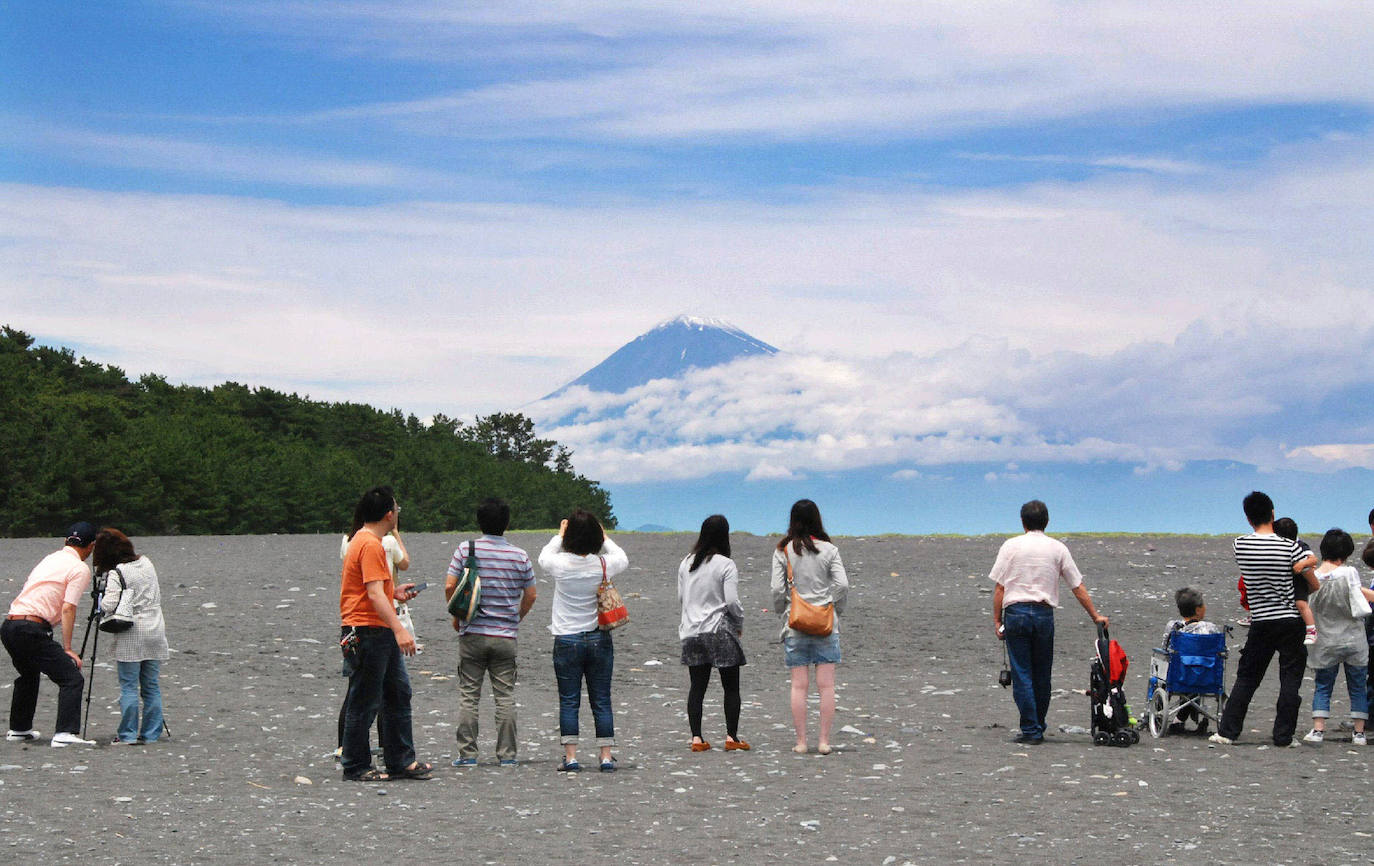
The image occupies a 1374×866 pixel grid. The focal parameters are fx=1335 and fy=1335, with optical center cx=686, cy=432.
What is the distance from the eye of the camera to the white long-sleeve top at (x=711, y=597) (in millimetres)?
11969

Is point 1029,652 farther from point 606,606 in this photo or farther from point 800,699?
point 606,606

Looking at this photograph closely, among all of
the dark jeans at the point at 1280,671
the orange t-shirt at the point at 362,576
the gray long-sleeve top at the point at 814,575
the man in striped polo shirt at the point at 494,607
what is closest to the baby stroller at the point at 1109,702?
the dark jeans at the point at 1280,671

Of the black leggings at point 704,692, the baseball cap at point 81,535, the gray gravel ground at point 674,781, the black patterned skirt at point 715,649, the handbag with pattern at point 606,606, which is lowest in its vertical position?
the gray gravel ground at point 674,781

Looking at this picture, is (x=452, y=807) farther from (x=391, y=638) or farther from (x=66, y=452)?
(x=66, y=452)

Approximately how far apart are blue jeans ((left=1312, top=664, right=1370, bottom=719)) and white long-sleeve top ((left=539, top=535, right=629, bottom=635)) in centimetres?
681

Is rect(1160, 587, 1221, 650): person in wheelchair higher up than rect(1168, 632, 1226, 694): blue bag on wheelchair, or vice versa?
rect(1160, 587, 1221, 650): person in wheelchair

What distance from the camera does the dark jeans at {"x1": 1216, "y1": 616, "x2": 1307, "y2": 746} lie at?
12352mm

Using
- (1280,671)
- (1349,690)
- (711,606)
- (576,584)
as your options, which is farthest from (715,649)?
(1349,690)

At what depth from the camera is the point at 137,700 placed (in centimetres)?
1313

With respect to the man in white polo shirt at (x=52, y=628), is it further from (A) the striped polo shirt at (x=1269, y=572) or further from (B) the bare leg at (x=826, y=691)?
(A) the striped polo shirt at (x=1269, y=572)

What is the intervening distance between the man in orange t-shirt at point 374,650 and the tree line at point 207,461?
168 feet

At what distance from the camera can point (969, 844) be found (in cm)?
870

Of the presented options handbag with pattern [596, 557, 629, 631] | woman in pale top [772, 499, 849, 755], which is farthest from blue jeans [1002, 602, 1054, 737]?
handbag with pattern [596, 557, 629, 631]

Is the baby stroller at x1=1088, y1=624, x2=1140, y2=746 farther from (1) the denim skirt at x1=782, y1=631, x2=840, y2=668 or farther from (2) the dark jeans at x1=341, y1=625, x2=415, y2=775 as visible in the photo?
(2) the dark jeans at x1=341, y1=625, x2=415, y2=775
